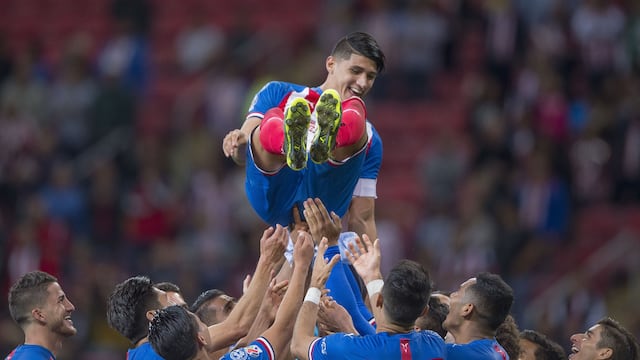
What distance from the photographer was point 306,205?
782cm

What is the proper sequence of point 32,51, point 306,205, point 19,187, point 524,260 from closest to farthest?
point 306,205
point 524,260
point 19,187
point 32,51

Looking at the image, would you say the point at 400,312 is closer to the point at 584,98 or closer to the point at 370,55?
the point at 370,55

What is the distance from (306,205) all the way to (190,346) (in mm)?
1222

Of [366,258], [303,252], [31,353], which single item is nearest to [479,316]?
[366,258]

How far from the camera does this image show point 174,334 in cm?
694

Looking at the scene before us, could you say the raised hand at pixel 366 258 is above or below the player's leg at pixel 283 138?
below

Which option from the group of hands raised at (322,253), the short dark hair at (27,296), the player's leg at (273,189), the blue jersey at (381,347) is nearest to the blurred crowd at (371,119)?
the player's leg at (273,189)

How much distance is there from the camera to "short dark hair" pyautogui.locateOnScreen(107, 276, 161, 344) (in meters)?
7.47

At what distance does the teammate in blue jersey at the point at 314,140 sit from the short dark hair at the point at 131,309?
919 mm

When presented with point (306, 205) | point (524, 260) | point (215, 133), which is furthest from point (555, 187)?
point (306, 205)

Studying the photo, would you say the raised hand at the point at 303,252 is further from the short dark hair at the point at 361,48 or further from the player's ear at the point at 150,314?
the short dark hair at the point at 361,48

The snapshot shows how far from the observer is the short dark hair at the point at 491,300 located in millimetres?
7520

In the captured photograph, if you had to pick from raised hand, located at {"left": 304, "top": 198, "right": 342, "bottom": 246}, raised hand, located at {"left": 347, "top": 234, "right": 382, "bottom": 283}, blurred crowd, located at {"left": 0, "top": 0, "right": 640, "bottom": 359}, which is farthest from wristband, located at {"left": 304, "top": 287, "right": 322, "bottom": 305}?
blurred crowd, located at {"left": 0, "top": 0, "right": 640, "bottom": 359}

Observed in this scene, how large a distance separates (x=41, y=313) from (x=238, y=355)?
1.22 meters
